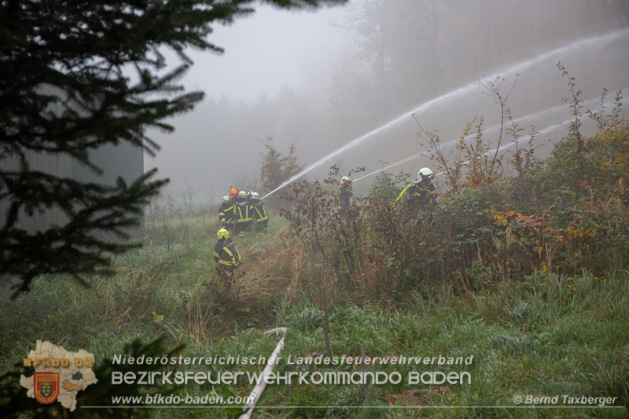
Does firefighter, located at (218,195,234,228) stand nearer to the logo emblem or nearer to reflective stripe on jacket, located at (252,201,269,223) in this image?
reflective stripe on jacket, located at (252,201,269,223)

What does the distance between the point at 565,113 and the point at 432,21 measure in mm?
11871

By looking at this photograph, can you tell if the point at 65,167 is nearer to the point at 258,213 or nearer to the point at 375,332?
the point at 258,213

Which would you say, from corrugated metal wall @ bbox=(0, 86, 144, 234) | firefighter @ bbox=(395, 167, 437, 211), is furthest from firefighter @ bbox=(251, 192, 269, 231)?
firefighter @ bbox=(395, 167, 437, 211)

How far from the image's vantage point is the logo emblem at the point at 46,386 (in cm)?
165

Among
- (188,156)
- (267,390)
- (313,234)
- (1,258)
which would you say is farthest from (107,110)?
(188,156)

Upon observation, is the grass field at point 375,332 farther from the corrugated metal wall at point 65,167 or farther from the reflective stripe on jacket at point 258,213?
the reflective stripe on jacket at point 258,213

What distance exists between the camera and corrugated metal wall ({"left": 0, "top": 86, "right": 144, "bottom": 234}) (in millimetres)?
6844

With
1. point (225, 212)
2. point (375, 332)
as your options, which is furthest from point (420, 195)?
point (225, 212)

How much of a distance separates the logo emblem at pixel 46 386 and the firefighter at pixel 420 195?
5.57 m

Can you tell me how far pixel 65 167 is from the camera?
8.75m

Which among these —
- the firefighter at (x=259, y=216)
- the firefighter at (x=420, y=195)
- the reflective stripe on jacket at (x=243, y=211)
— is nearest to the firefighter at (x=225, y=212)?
the reflective stripe on jacket at (x=243, y=211)

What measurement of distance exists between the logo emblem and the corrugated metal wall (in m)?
0.90

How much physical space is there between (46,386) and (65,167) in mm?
8619

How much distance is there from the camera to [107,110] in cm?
158
